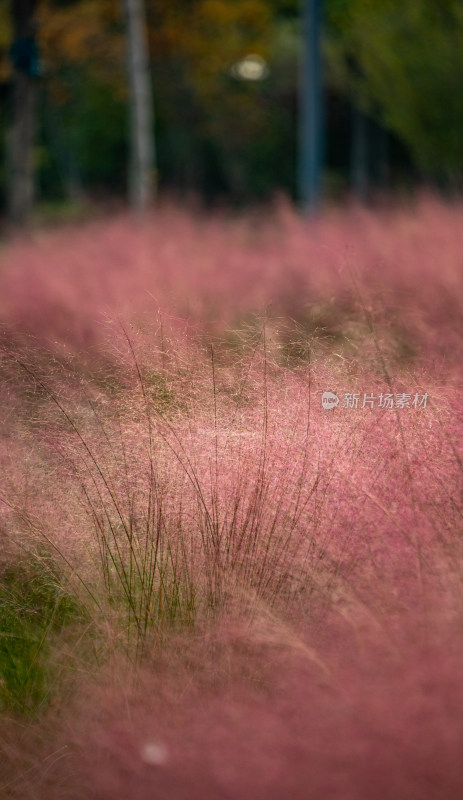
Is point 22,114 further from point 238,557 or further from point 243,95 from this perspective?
point 243,95

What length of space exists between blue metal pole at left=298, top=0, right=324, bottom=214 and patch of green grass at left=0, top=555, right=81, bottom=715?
23.5 ft

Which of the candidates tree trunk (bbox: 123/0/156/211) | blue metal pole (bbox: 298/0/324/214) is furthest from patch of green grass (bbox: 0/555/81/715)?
tree trunk (bbox: 123/0/156/211)

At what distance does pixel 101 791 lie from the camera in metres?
1.56

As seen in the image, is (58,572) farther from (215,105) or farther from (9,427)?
(215,105)

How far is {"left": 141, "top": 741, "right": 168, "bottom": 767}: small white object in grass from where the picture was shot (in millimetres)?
1456

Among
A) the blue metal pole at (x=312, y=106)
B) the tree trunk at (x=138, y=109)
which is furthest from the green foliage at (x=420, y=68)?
the tree trunk at (x=138, y=109)

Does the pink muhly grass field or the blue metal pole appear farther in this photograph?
the blue metal pole

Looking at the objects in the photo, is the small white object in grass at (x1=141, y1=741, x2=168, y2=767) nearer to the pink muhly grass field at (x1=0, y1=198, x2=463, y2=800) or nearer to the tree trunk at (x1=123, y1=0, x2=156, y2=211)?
the pink muhly grass field at (x1=0, y1=198, x2=463, y2=800)

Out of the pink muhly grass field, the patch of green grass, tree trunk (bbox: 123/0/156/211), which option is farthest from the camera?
tree trunk (bbox: 123/0/156/211)

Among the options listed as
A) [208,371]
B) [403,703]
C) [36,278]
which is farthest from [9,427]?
[36,278]

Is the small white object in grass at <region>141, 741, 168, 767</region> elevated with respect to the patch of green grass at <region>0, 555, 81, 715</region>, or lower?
elevated

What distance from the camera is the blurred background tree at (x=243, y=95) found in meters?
11.5

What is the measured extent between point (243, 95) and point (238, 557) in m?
22.9

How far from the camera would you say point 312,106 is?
370 inches
